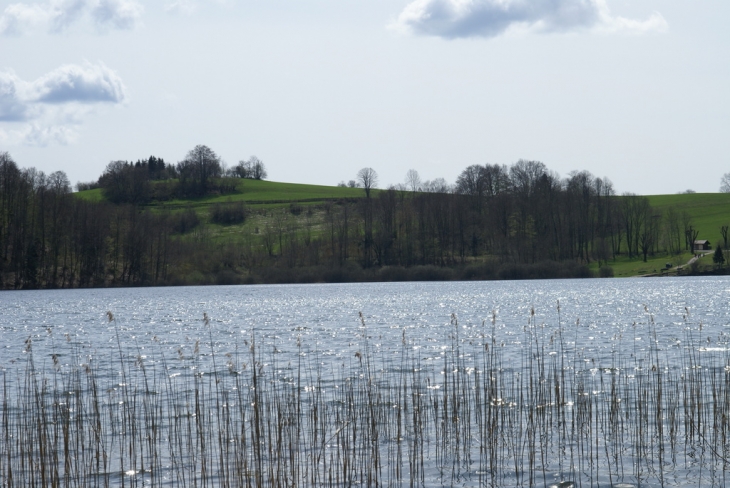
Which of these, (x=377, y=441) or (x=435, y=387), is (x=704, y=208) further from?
(x=377, y=441)

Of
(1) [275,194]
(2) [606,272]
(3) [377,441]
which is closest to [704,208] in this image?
(2) [606,272]

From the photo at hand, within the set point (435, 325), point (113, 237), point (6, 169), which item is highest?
point (6, 169)

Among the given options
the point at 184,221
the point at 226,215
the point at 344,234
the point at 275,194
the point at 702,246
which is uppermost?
the point at 275,194

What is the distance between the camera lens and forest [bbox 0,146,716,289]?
3639 inches

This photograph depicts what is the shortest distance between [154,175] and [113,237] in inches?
2976

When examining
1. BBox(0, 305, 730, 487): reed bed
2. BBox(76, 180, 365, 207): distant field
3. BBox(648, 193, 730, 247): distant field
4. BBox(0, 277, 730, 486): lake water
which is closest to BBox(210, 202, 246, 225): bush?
BBox(76, 180, 365, 207): distant field

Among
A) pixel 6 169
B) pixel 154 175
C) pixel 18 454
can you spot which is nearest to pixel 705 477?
pixel 18 454

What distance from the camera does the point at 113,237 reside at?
96562 millimetres

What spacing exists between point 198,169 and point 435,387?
142 m

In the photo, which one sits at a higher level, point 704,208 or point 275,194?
point 275,194

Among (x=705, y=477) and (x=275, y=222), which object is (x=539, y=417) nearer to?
(x=705, y=477)

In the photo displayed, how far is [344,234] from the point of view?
112 m

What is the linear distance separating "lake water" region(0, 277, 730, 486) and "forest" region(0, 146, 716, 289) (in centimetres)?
4555

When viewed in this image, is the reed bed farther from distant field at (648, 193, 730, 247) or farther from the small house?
distant field at (648, 193, 730, 247)
